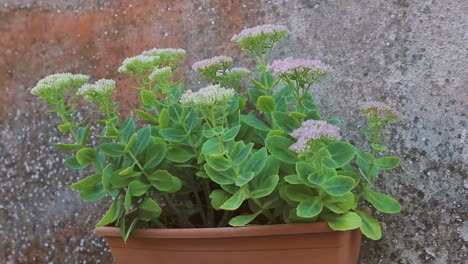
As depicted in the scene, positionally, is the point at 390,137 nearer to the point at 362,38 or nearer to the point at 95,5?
the point at 362,38

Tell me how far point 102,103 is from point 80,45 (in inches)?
16.6

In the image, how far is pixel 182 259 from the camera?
1.00 meters

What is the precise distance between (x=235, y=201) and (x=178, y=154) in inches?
6.2

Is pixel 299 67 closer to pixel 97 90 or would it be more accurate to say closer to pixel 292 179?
pixel 292 179

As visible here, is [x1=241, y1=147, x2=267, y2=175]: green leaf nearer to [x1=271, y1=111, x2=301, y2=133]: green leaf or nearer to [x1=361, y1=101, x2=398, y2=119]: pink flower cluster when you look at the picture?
[x1=271, y1=111, x2=301, y2=133]: green leaf

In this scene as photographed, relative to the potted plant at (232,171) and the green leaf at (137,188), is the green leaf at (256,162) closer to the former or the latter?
the potted plant at (232,171)

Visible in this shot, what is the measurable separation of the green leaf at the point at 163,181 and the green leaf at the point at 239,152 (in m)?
0.12

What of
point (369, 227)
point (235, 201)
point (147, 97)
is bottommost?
point (369, 227)

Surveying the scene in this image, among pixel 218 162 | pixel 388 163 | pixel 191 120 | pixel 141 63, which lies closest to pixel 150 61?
pixel 141 63

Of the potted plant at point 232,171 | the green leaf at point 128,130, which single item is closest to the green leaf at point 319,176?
the potted plant at point 232,171

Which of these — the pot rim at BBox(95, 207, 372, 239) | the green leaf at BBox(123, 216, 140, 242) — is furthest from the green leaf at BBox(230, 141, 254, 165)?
the green leaf at BBox(123, 216, 140, 242)

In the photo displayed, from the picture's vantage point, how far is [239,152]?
95 cm

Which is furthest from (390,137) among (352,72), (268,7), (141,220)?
(141,220)

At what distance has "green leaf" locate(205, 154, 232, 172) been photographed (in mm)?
940
